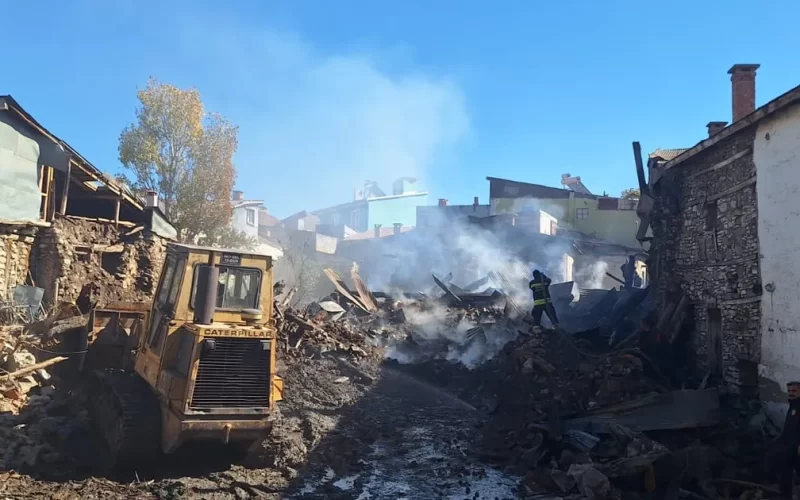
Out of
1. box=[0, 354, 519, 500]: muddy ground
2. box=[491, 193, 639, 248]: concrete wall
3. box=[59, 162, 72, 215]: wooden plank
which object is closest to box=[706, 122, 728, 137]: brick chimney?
box=[0, 354, 519, 500]: muddy ground

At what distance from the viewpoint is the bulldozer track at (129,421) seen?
766 centimetres

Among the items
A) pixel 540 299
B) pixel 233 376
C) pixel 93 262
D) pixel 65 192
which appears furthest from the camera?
pixel 540 299

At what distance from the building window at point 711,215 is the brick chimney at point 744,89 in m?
4.53

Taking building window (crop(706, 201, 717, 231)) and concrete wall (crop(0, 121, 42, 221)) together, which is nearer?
building window (crop(706, 201, 717, 231))

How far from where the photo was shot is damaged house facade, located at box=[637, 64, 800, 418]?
966 centimetres

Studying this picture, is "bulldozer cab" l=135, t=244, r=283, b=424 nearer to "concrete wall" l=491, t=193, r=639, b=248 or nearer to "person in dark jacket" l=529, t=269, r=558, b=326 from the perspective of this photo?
"person in dark jacket" l=529, t=269, r=558, b=326

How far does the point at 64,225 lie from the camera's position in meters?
15.8

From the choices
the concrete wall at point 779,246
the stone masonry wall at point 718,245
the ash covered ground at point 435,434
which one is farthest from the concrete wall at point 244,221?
the concrete wall at point 779,246

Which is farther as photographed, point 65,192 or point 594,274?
point 594,274

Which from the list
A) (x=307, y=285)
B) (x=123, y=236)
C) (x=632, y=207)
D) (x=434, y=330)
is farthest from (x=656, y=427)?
(x=632, y=207)

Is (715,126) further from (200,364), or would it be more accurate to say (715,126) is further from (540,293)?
Answer: (200,364)

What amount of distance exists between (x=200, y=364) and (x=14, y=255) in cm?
1013

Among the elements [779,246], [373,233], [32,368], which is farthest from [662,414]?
[373,233]

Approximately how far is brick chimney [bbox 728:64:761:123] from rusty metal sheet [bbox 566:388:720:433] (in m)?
8.81
